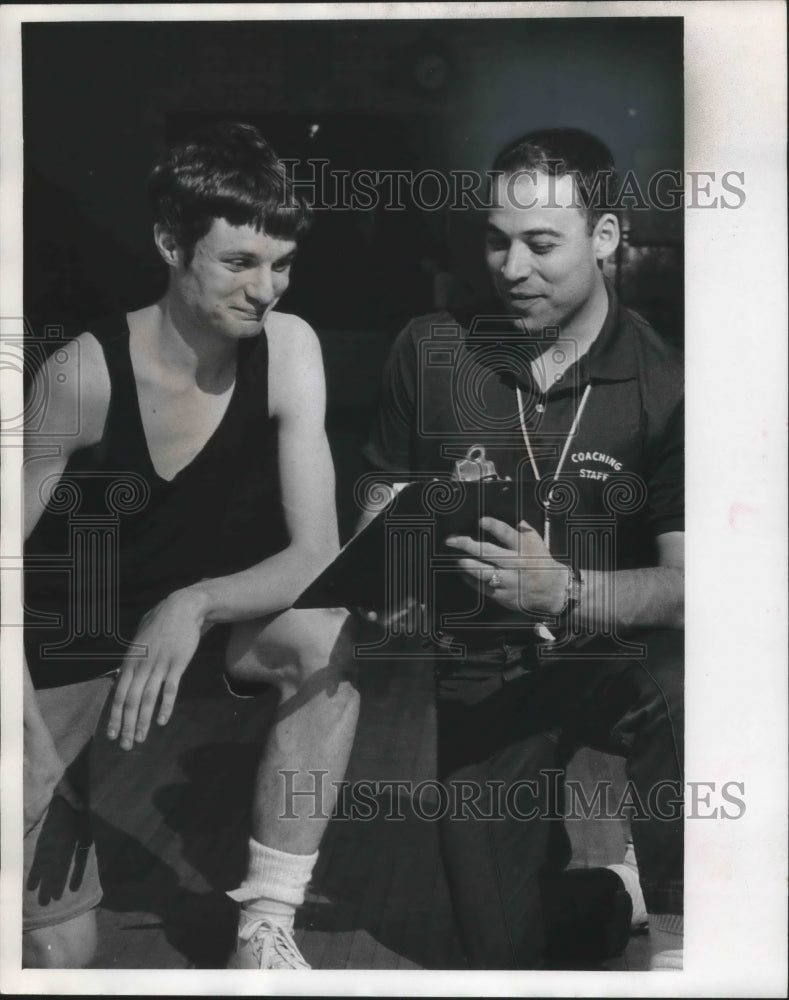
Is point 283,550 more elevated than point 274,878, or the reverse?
point 283,550

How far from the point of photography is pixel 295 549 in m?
3.75

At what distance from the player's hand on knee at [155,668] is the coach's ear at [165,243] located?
0.91 metres

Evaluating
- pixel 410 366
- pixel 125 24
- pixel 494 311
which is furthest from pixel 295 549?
pixel 125 24

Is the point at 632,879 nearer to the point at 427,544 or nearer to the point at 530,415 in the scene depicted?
the point at 427,544

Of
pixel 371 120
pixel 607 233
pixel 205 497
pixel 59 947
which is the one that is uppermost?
pixel 371 120

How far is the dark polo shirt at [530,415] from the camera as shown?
3736 mm

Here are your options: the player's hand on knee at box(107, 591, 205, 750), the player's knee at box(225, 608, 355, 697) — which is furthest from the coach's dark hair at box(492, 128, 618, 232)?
the player's hand on knee at box(107, 591, 205, 750)

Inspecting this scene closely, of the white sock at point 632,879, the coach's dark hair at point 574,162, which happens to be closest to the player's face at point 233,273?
the coach's dark hair at point 574,162

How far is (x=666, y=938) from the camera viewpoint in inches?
151

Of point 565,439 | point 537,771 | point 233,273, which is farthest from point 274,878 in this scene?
point 233,273

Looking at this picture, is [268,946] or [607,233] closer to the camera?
[607,233]

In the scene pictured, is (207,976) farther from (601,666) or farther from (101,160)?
(101,160)

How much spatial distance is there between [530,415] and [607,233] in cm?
53

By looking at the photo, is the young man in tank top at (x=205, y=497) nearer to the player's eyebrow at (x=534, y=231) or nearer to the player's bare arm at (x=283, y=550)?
the player's bare arm at (x=283, y=550)
